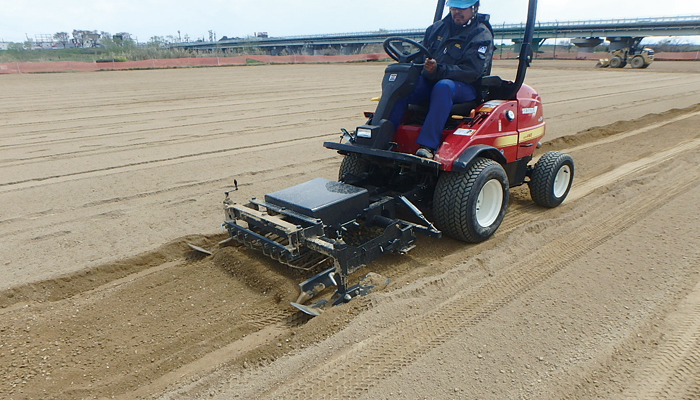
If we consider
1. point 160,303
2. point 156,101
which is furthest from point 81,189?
point 156,101

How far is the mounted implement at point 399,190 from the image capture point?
3.46m

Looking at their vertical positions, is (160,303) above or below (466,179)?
below

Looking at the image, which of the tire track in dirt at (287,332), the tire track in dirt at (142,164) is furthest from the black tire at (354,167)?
the tire track in dirt at (142,164)

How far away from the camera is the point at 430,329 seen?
3025mm

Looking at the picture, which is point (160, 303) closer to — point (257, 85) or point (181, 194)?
point (181, 194)

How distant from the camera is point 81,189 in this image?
5852 mm

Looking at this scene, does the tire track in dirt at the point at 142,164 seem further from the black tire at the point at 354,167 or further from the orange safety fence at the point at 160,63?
the orange safety fence at the point at 160,63

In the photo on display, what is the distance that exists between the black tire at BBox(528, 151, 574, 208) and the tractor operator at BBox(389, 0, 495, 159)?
122 cm

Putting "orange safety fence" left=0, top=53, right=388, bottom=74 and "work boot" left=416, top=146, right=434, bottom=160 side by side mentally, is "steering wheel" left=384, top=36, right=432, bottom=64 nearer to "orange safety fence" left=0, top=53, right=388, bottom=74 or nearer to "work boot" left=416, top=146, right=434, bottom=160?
"work boot" left=416, top=146, right=434, bottom=160

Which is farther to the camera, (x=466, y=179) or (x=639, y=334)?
(x=466, y=179)

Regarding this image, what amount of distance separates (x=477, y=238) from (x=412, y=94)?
1482 millimetres

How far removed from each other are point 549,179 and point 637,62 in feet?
106

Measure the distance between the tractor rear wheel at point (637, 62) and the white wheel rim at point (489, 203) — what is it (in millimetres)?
33183

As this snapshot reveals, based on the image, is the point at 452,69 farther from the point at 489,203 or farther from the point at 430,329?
the point at 430,329
